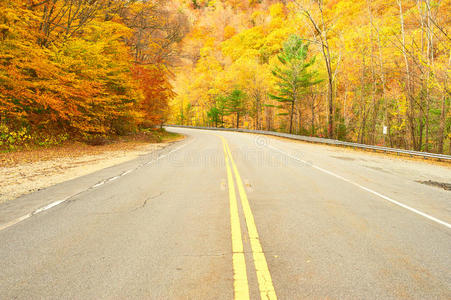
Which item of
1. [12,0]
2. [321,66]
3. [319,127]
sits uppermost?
[321,66]

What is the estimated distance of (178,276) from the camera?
2.35 metres

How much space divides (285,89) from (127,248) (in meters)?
34.3

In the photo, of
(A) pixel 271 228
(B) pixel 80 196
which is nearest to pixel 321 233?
(A) pixel 271 228

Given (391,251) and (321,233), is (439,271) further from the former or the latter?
(321,233)

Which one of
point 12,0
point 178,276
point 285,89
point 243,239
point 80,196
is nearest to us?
point 178,276

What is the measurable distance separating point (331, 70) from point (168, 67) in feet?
65.7

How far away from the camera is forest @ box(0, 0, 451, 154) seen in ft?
42.3

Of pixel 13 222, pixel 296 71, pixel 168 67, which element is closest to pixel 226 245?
pixel 13 222

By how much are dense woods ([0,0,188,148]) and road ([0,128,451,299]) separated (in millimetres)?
10137

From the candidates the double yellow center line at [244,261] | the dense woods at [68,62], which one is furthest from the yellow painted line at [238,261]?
the dense woods at [68,62]

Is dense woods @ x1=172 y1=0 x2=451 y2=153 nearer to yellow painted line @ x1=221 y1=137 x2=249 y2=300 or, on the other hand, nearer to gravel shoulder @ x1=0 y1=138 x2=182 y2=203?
yellow painted line @ x1=221 y1=137 x2=249 y2=300

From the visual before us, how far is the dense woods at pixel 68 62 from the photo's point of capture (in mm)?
12148

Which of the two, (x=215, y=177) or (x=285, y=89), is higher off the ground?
(x=285, y=89)

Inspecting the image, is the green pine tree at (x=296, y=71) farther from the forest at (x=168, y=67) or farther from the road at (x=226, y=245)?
the road at (x=226, y=245)
